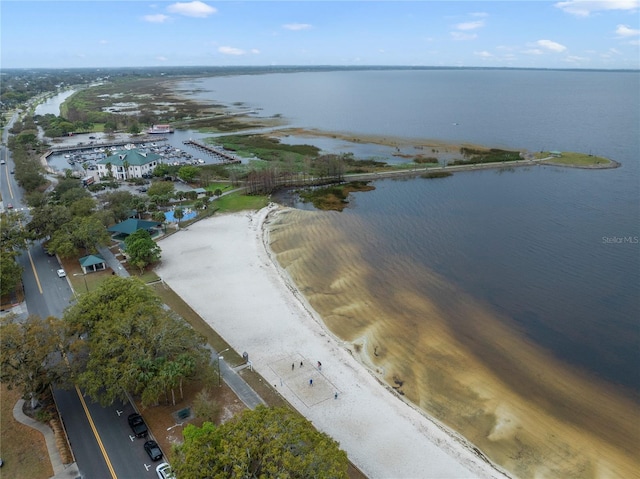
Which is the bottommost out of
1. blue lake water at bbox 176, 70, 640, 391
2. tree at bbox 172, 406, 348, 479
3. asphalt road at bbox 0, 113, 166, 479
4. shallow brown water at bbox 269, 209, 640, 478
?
shallow brown water at bbox 269, 209, 640, 478

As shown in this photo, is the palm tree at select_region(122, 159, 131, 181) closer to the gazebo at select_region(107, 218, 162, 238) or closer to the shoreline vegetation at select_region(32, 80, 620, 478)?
the shoreline vegetation at select_region(32, 80, 620, 478)

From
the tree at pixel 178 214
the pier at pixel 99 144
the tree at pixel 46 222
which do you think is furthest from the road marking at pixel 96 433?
the pier at pixel 99 144

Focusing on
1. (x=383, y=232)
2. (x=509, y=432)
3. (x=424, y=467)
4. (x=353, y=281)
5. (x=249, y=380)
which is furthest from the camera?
(x=383, y=232)

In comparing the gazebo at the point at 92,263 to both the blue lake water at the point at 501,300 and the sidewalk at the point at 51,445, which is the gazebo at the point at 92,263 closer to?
the sidewalk at the point at 51,445

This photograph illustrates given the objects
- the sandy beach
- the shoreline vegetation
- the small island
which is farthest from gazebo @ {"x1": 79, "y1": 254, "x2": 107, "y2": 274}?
the small island

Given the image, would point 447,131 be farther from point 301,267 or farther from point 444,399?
point 444,399

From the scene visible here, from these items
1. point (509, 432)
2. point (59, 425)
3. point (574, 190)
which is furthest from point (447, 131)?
point (59, 425)
